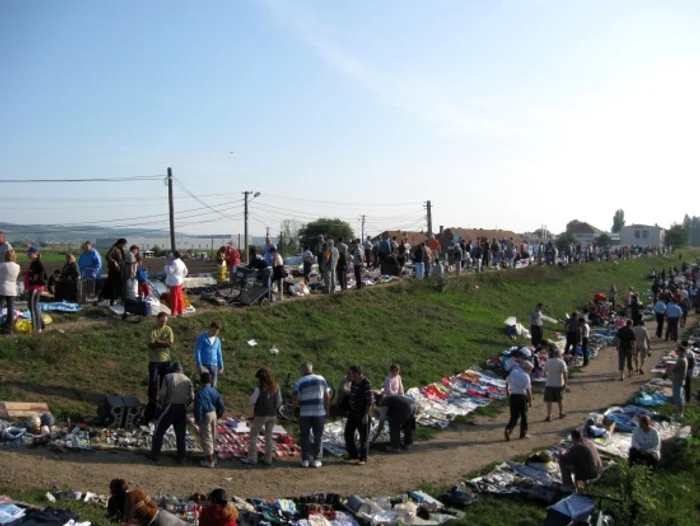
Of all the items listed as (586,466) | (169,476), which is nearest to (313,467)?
(169,476)

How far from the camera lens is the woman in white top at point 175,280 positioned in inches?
605

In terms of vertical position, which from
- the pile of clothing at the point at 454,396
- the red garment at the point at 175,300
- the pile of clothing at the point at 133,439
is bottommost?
the pile of clothing at the point at 454,396

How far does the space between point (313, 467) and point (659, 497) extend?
5417 millimetres

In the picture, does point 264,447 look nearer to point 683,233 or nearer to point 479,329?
point 479,329

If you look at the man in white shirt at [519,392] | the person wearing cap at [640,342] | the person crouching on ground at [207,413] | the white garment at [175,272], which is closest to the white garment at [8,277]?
the white garment at [175,272]

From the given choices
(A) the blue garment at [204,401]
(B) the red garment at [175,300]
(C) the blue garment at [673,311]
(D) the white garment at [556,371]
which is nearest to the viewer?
(A) the blue garment at [204,401]

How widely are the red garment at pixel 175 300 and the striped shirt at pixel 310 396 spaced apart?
6737 millimetres

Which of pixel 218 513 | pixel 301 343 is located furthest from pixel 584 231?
pixel 218 513

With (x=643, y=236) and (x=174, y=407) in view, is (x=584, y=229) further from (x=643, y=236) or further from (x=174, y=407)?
(x=174, y=407)

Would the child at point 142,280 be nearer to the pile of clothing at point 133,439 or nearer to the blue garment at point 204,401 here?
the pile of clothing at point 133,439

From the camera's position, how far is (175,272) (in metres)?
15.5

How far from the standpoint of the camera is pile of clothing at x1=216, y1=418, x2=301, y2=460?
1077 centimetres

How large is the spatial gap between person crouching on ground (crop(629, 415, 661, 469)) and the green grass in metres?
6.46

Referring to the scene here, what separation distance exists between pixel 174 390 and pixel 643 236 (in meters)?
112
